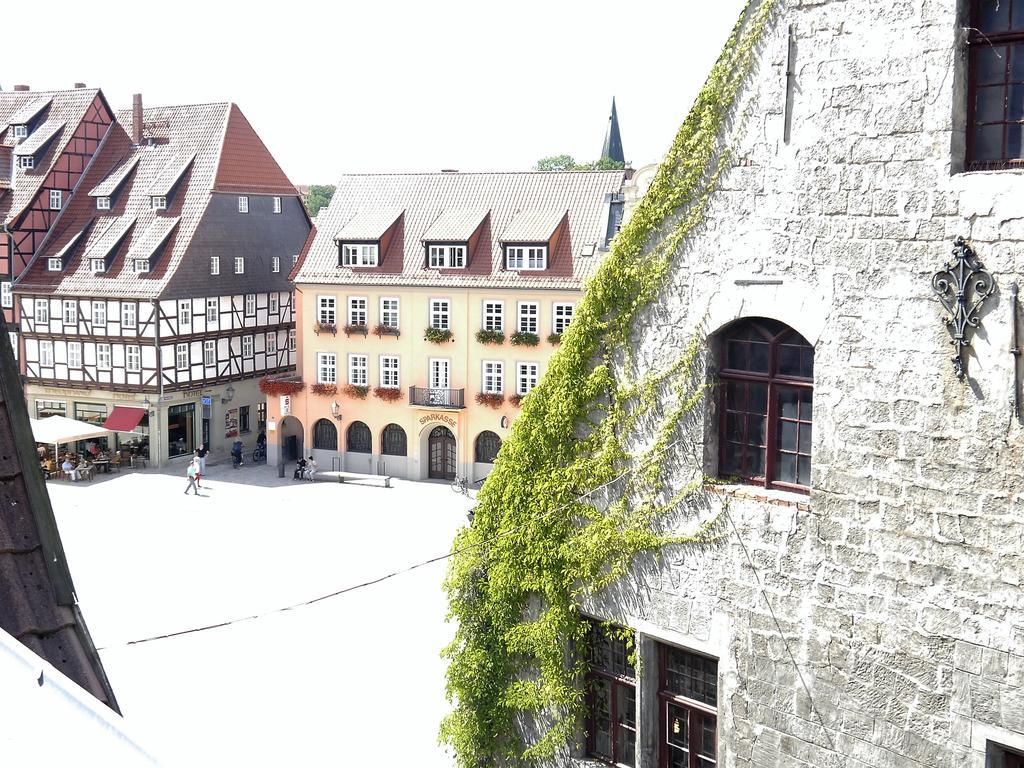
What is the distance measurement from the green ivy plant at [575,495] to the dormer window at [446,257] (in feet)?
98.3

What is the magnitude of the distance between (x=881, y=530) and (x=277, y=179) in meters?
44.3

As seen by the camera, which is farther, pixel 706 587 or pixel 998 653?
pixel 706 587

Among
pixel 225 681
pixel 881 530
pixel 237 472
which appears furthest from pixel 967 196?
pixel 237 472

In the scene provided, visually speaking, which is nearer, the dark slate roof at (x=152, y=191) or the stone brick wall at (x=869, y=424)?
the stone brick wall at (x=869, y=424)

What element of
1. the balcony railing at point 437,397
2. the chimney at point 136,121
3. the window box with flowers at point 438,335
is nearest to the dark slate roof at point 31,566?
the balcony railing at point 437,397

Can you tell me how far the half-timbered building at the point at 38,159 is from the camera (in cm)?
4416

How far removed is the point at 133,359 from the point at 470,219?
1313cm

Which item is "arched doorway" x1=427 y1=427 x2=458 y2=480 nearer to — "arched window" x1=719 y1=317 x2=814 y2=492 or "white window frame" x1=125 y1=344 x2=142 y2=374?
"white window frame" x1=125 y1=344 x2=142 y2=374

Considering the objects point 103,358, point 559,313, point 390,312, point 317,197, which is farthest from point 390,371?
point 317,197

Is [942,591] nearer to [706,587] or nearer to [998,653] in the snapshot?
[998,653]

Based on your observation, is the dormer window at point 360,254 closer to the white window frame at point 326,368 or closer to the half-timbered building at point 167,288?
the white window frame at point 326,368

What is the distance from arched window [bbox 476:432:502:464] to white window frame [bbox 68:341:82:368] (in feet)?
50.9

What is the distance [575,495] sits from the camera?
8.64m

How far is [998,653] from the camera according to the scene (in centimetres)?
629
